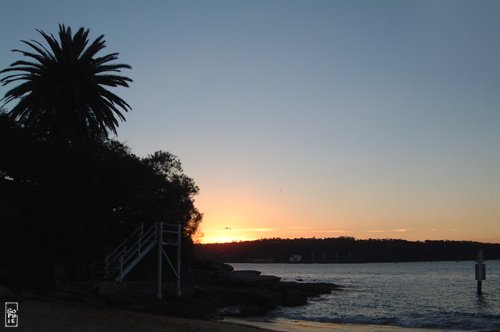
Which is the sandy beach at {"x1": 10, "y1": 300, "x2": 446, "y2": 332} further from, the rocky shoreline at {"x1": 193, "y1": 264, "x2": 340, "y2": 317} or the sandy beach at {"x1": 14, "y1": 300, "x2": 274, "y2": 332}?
the rocky shoreline at {"x1": 193, "y1": 264, "x2": 340, "y2": 317}

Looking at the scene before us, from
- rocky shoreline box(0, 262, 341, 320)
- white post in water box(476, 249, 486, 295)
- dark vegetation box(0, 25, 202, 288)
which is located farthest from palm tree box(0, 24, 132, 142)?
white post in water box(476, 249, 486, 295)

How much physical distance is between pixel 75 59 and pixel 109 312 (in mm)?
18974

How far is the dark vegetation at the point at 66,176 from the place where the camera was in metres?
25.3

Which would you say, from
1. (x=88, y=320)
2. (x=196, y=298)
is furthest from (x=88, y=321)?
(x=196, y=298)

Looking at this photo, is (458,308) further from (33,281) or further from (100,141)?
(33,281)

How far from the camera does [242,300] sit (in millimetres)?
38562

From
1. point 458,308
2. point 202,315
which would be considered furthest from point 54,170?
point 458,308

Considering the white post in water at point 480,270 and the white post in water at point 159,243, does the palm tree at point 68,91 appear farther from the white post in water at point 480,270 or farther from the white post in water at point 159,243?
the white post in water at point 480,270

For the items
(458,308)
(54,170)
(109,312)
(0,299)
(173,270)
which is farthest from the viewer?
(458,308)

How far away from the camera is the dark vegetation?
25328mm

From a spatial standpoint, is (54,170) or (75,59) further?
(75,59)

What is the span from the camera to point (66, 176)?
2652cm

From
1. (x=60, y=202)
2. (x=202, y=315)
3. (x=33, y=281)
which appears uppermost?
(x=60, y=202)

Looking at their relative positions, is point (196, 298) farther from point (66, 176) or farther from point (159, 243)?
point (66, 176)
